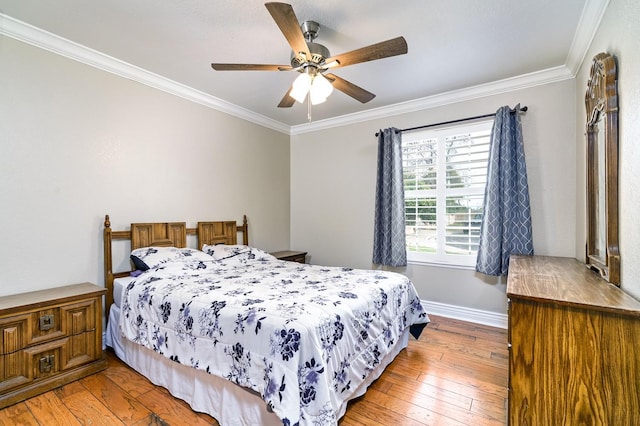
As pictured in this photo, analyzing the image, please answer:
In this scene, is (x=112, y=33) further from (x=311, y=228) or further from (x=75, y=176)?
(x=311, y=228)

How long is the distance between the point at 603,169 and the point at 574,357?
1311 mm

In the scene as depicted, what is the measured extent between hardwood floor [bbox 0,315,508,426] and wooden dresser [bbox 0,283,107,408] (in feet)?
0.29

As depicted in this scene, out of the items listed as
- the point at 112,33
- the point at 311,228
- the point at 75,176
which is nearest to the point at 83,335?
the point at 75,176

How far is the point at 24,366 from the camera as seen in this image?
1.94 meters

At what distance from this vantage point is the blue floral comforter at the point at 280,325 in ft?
4.65

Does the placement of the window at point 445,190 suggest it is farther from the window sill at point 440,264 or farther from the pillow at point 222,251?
the pillow at point 222,251

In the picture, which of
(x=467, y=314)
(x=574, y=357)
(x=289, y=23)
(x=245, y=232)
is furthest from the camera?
(x=245, y=232)

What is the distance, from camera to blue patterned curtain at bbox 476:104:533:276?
9.67 feet

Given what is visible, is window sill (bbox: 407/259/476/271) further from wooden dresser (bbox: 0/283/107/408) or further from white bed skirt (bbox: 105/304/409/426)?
wooden dresser (bbox: 0/283/107/408)

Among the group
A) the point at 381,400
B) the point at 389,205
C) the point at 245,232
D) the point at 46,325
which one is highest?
the point at 389,205

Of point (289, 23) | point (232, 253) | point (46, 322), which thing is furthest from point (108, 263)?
point (289, 23)

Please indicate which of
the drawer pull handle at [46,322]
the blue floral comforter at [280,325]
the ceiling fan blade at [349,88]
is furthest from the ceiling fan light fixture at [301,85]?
the drawer pull handle at [46,322]

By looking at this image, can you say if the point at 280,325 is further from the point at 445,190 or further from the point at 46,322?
the point at 445,190

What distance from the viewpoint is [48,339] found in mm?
2039
